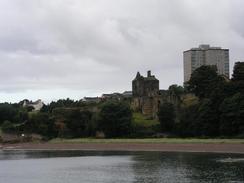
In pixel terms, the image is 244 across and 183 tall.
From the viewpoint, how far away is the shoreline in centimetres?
9919

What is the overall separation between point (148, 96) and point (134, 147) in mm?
39220

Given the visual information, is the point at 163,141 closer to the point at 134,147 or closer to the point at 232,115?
the point at 134,147

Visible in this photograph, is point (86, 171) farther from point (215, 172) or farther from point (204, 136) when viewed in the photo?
point (204, 136)

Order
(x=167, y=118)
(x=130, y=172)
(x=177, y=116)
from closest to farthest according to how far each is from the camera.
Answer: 1. (x=130, y=172)
2. (x=167, y=118)
3. (x=177, y=116)

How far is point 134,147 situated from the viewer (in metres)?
115

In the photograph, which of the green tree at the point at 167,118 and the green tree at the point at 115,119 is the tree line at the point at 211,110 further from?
the green tree at the point at 115,119

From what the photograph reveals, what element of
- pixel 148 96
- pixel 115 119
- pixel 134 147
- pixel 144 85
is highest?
pixel 144 85

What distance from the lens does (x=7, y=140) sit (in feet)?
467

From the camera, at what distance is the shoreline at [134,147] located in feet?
325

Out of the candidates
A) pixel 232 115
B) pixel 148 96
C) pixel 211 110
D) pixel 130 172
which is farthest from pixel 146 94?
pixel 130 172

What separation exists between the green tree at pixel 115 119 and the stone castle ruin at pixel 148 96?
15479mm

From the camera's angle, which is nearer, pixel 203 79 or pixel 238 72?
pixel 238 72

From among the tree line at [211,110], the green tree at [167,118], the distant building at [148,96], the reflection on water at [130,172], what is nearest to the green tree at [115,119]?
the green tree at [167,118]

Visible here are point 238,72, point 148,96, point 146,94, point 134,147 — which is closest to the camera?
point 134,147
